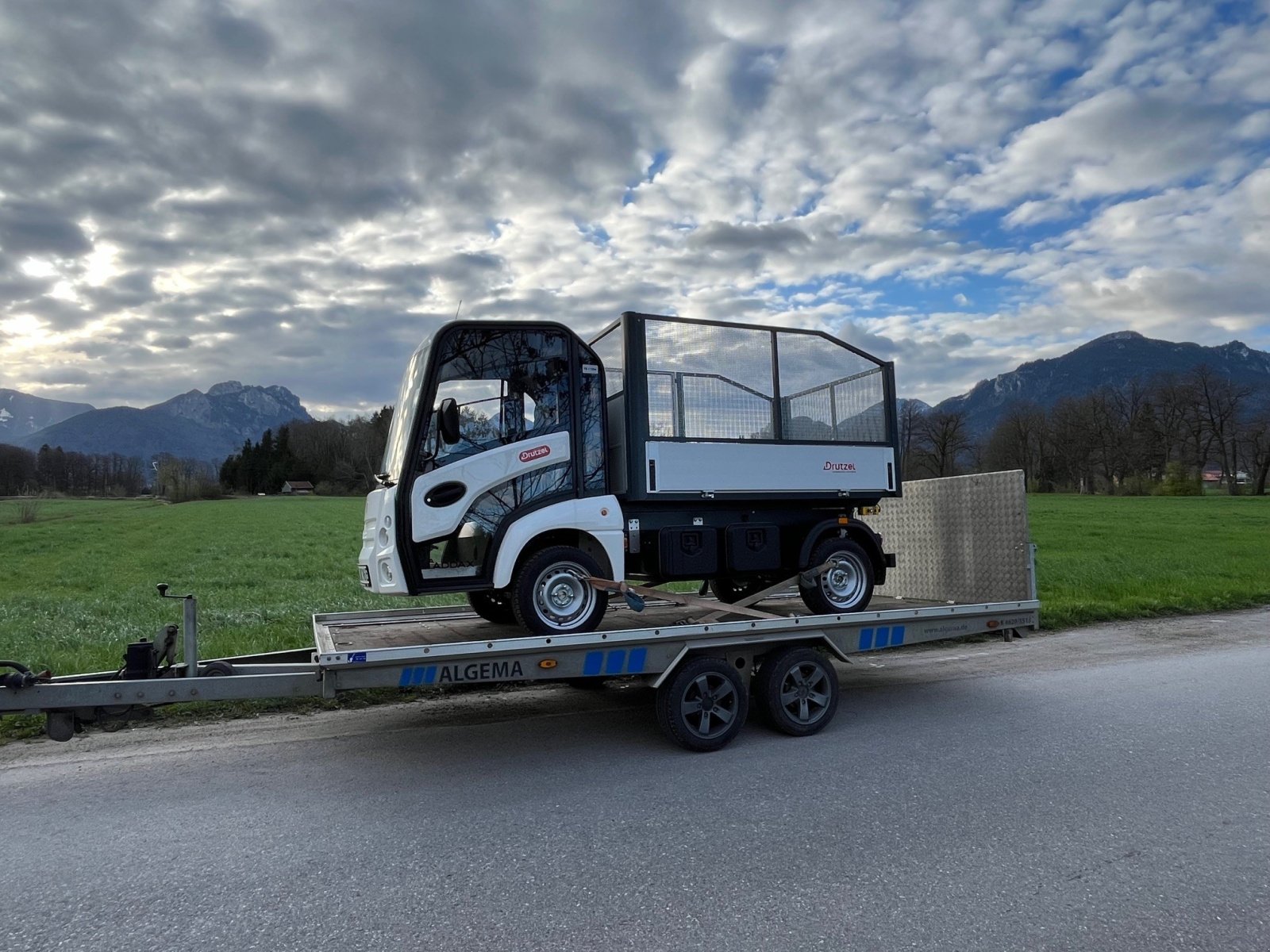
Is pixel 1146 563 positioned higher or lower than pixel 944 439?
lower

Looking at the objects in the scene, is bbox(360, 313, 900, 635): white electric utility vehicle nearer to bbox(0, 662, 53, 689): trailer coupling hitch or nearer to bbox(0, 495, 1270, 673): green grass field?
bbox(0, 662, 53, 689): trailer coupling hitch

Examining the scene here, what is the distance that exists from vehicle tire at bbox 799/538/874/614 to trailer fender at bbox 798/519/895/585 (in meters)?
0.06

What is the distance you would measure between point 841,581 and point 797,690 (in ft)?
5.45

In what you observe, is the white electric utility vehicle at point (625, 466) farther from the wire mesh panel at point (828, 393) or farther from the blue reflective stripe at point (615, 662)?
the blue reflective stripe at point (615, 662)

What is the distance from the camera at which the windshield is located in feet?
20.0

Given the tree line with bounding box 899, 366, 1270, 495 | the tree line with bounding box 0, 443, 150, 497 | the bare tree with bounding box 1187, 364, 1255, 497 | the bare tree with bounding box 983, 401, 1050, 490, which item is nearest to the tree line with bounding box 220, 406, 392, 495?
the tree line with bounding box 0, 443, 150, 497

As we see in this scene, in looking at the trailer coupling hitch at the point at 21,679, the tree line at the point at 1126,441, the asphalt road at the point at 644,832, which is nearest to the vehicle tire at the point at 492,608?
the asphalt road at the point at 644,832

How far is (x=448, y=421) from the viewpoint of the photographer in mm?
5941

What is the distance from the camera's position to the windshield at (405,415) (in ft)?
20.0

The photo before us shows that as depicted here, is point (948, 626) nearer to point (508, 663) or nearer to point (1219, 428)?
point (508, 663)

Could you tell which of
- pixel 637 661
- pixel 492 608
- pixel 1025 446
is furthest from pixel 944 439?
pixel 637 661

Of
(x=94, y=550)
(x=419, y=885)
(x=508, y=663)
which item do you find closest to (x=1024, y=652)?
(x=508, y=663)

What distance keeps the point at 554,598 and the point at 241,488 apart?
367 ft

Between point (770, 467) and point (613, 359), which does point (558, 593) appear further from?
point (770, 467)
